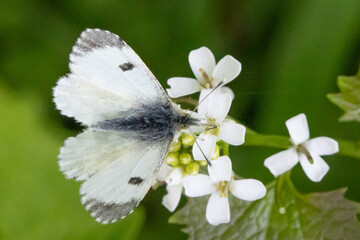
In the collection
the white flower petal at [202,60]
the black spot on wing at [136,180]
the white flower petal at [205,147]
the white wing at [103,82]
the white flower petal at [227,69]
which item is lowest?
the white flower petal at [205,147]

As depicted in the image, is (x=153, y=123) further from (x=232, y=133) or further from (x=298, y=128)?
(x=298, y=128)

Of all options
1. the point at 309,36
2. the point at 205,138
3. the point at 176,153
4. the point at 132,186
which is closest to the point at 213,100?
the point at 205,138

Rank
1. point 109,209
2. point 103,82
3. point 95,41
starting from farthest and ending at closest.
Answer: point 103,82, point 95,41, point 109,209

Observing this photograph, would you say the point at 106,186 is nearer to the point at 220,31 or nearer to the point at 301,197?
the point at 301,197

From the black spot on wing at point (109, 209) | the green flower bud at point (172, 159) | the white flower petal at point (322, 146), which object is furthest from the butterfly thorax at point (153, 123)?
the white flower petal at point (322, 146)

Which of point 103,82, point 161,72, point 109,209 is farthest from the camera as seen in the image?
point 161,72

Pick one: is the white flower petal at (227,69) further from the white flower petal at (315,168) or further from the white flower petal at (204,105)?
the white flower petal at (315,168)

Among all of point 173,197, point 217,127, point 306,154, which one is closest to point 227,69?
point 217,127
